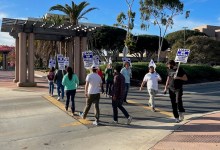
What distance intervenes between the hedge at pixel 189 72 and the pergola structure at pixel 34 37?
9.51 feet

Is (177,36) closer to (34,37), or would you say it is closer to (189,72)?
(189,72)

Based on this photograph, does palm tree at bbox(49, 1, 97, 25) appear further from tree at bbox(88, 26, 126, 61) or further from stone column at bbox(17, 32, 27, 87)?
tree at bbox(88, 26, 126, 61)

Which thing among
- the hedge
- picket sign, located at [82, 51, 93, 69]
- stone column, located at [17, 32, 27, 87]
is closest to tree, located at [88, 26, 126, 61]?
the hedge

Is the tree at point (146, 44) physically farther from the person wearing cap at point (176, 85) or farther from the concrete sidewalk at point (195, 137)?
the concrete sidewalk at point (195, 137)

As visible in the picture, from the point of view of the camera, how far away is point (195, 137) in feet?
28.1

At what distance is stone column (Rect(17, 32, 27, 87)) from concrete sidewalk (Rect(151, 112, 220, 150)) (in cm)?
1584

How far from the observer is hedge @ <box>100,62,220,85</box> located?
2806 centimetres

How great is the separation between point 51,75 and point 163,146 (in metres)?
11.0

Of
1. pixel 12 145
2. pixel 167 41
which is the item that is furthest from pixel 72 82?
pixel 167 41

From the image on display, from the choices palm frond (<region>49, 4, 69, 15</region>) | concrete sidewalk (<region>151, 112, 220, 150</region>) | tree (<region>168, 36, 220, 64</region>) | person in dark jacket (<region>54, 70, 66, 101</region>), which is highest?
palm frond (<region>49, 4, 69, 15</region>)

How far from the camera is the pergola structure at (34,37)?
24.2m

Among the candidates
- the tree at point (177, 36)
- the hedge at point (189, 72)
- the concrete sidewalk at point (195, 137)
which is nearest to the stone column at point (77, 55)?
the hedge at point (189, 72)

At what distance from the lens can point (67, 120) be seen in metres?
11.3

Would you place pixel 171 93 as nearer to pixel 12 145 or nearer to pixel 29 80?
pixel 12 145
